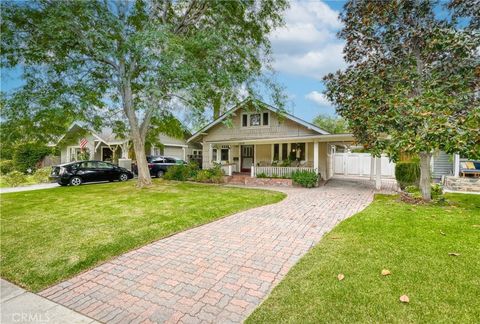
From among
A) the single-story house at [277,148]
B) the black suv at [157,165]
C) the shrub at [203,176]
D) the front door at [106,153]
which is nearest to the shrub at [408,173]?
the single-story house at [277,148]

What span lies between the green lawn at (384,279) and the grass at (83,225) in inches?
122

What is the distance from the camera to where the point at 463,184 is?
483 inches

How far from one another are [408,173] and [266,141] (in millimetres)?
7152

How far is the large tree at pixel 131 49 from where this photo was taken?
10.3 metres

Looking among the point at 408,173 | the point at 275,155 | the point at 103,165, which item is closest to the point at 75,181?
the point at 103,165

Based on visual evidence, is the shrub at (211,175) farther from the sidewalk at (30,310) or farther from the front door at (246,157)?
the sidewalk at (30,310)

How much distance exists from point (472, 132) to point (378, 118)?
2362 millimetres

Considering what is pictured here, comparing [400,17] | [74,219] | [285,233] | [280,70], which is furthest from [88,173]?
[400,17]

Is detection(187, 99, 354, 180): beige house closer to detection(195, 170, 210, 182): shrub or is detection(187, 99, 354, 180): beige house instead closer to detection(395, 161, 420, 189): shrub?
detection(195, 170, 210, 182): shrub

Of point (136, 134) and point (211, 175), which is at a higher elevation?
point (136, 134)

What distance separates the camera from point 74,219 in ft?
22.0

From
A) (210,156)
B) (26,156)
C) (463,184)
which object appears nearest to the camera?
(463,184)

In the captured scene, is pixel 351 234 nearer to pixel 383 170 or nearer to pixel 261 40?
pixel 261 40

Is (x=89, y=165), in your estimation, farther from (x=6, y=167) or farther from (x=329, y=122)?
(x=329, y=122)
